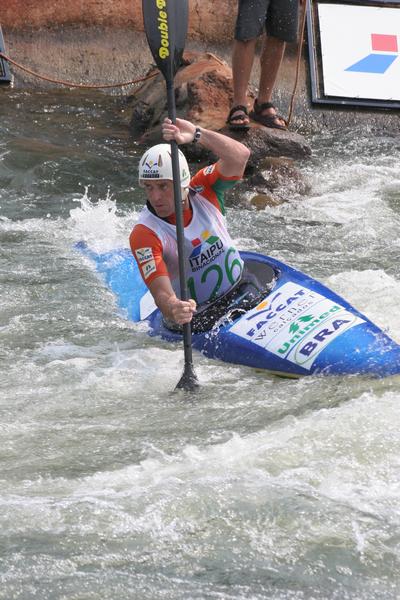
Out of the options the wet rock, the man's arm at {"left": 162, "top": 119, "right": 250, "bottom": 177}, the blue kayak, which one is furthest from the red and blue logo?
the man's arm at {"left": 162, "top": 119, "right": 250, "bottom": 177}

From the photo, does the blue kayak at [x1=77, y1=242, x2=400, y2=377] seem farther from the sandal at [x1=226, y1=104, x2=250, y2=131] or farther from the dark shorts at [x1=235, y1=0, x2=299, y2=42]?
the dark shorts at [x1=235, y1=0, x2=299, y2=42]

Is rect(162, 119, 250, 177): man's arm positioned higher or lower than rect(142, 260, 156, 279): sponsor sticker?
higher

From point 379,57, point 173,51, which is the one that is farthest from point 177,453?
point 379,57

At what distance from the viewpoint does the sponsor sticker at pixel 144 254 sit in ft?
16.2

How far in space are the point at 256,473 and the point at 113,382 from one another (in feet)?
Answer: 4.10

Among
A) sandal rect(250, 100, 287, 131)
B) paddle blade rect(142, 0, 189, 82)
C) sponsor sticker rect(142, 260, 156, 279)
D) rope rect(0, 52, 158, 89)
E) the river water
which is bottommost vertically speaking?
the river water

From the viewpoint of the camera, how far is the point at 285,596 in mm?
3221

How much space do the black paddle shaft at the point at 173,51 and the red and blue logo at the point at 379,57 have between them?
5.20 meters

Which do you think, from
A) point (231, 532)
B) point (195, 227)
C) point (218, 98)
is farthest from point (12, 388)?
point (218, 98)

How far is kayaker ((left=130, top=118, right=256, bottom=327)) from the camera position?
4.84 m

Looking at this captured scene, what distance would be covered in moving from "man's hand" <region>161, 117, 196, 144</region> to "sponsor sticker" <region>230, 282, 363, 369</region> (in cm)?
95

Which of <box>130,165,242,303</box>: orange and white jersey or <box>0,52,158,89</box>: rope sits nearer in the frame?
<box>130,165,242,303</box>: orange and white jersey

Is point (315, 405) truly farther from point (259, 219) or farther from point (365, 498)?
point (259, 219)

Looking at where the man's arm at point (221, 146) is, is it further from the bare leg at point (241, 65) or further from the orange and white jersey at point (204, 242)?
the bare leg at point (241, 65)
